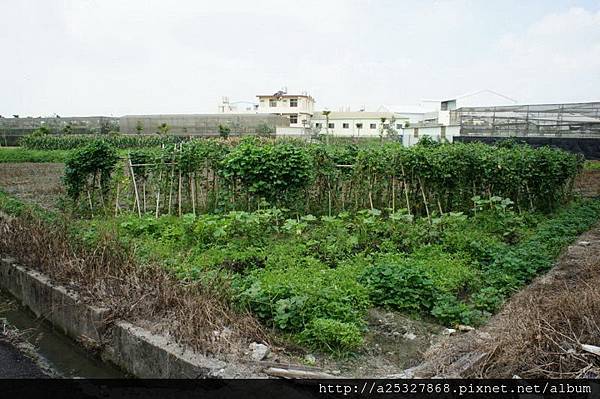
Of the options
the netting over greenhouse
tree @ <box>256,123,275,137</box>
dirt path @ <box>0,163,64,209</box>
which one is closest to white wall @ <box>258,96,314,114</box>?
tree @ <box>256,123,275,137</box>

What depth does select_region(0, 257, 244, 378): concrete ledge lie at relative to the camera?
11.3 ft

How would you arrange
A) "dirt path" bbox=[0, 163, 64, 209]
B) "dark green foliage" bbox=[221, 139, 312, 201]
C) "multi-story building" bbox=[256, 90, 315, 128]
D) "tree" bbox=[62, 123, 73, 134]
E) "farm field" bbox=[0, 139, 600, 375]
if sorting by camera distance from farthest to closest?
"multi-story building" bbox=[256, 90, 315, 128]
"tree" bbox=[62, 123, 73, 134]
"dirt path" bbox=[0, 163, 64, 209]
"dark green foliage" bbox=[221, 139, 312, 201]
"farm field" bbox=[0, 139, 600, 375]

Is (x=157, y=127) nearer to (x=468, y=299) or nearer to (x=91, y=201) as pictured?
(x=91, y=201)

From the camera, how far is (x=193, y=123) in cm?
4116

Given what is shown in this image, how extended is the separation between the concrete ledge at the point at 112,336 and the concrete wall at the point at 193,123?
34.0 m

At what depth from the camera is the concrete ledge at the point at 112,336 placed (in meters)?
3.45

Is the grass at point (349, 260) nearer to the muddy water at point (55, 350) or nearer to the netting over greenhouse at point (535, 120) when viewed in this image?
the muddy water at point (55, 350)

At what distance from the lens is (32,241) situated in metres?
5.80

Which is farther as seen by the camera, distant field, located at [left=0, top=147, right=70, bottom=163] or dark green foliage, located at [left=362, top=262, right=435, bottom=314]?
distant field, located at [left=0, top=147, right=70, bottom=163]

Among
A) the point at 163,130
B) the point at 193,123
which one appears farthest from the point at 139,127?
the point at 193,123

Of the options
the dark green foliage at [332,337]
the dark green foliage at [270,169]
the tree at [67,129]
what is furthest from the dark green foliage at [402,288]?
the tree at [67,129]

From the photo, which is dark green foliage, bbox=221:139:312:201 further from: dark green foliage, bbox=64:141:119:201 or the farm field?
dark green foliage, bbox=64:141:119:201

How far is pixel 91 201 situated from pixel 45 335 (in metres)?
4.44

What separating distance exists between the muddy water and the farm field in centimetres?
94
